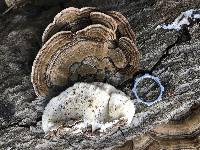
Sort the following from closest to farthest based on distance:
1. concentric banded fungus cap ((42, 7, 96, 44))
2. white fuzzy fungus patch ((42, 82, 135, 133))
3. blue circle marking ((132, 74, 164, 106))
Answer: concentric banded fungus cap ((42, 7, 96, 44)), white fuzzy fungus patch ((42, 82, 135, 133)), blue circle marking ((132, 74, 164, 106))

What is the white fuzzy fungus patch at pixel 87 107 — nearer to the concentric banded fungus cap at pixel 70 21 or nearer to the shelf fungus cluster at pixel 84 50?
the shelf fungus cluster at pixel 84 50

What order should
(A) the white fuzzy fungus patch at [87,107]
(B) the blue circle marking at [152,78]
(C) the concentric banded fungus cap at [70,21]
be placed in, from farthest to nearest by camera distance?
1. (B) the blue circle marking at [152,78]
2. (A) the white fuzzy fungus patch at [87,107]
3. (C) the concentric banded fungus cap at [70,21]

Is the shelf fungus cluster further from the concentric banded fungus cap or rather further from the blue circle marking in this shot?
the blue circle marking

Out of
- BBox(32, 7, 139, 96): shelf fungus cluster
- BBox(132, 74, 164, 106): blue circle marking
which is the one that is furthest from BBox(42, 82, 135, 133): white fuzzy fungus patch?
BBox(132, 74, 164, 106): blue circle marking

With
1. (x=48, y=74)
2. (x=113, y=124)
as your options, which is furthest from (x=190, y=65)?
(x=48, y=74)

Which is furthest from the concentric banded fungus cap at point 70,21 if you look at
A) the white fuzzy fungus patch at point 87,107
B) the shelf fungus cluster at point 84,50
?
the white fuzzy fungus patch at point 87,107
